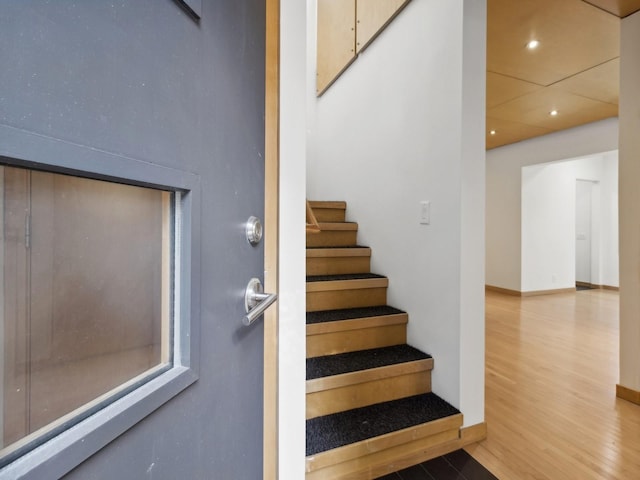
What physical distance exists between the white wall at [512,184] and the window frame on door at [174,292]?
5672 millimetres

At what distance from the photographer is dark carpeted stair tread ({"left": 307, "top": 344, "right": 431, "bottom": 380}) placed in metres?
1.65

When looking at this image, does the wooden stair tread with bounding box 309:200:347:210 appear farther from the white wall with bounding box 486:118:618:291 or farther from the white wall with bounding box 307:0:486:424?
the white wall with bounding box 486:118:618:291

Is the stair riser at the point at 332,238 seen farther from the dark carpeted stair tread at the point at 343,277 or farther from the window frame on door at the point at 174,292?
the window frame on door at the point at 174,292

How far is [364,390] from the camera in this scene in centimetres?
166

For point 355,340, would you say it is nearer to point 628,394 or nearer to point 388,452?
point 388,452

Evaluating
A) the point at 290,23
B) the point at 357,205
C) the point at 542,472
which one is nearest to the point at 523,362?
the point at 542,472

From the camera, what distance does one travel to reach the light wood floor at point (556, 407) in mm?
1496

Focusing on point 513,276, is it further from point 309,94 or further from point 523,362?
point 309,94

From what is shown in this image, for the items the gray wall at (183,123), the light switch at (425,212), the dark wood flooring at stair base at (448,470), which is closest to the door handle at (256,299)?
the gray wall at (183,123)

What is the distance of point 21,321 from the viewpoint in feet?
0.94

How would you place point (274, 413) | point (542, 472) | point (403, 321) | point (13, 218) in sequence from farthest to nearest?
1. point (403, 321)
2. point (542, 472)
3. point (274, 413)
4. point (13, 218)

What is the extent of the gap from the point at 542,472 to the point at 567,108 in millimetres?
4070

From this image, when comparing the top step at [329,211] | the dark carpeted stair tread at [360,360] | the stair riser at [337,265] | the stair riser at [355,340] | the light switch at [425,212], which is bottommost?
the dark carpeted stair tread at [360,360]

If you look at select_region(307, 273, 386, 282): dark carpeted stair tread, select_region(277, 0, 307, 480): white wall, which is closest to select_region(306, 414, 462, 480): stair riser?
select_region(277, 0, 307, 480): white wall
